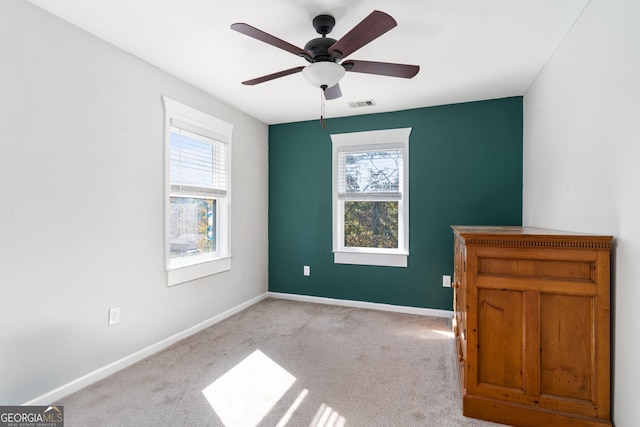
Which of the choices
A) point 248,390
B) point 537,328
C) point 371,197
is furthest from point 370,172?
point 248,390

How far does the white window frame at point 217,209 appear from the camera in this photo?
271 cm

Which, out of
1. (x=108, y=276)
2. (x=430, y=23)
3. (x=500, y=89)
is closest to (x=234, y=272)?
(x=108, y=276)

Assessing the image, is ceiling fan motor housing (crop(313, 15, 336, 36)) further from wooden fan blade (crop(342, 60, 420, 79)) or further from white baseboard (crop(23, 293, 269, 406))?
white baseboard (crop(23, 293, 269, 406))

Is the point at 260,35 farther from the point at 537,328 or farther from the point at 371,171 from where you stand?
the point at 371,171

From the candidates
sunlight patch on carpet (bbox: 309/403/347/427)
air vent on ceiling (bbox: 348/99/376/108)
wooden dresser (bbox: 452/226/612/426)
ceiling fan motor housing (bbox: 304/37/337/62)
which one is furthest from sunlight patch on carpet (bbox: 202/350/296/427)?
air vent on ceiling (bbox: 348/99/376/108)

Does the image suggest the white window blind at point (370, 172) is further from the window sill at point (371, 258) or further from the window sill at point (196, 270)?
the window sill at point (196, 270)

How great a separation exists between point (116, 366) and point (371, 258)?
106 inches

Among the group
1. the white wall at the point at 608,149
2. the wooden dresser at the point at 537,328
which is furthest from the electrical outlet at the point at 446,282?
the wooden dresser at the point at 537,328

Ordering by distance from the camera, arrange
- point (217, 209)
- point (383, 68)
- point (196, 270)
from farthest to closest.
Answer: point (217, 209)
point (196, 270)
point (383, 68)

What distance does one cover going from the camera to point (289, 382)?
2158 millimetres

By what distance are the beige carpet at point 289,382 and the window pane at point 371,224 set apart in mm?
1047

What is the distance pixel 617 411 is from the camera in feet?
4.89

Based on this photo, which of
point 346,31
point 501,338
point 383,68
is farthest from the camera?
point 346,31

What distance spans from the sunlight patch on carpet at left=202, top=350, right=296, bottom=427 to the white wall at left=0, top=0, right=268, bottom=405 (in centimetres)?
88
